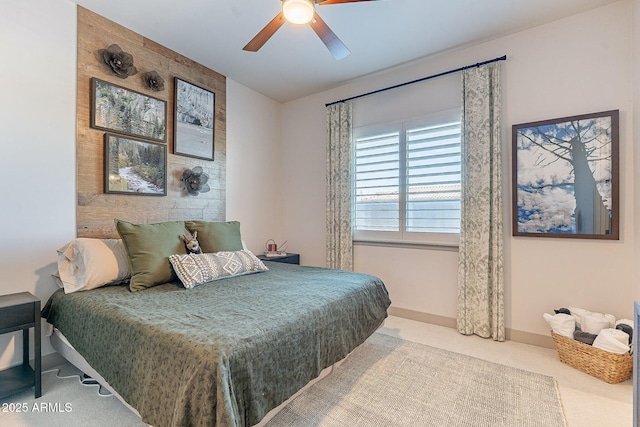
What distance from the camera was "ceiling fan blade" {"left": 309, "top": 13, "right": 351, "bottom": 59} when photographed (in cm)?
195

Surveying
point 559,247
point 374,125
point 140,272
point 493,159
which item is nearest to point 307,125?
point 374,125

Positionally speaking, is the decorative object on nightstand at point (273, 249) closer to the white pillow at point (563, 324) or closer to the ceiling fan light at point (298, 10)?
the ceiling fan light at point (298, 10)

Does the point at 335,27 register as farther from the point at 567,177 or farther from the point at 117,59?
the point at 567,177

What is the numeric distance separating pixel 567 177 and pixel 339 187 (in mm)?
2265

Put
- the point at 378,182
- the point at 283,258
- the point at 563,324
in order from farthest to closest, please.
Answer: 1. the point at 283,258
2. the point at 378,182
3. the point at 563,324

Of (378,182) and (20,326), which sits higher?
(378,182)

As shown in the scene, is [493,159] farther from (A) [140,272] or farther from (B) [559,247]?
(A) [140,272]

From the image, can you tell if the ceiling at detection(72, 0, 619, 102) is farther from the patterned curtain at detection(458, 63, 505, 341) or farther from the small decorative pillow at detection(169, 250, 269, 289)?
the small decorative pillow at detection(169, 250, 269, 289)

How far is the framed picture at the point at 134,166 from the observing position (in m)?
2.57

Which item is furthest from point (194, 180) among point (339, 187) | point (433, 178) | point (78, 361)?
point (433, 178)

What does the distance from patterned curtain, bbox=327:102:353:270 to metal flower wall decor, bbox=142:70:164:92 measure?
6.53ft

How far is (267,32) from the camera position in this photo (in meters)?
2.10

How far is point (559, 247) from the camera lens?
8.46ft

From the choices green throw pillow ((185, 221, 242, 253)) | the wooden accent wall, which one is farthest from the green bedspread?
the wooden accent wall
